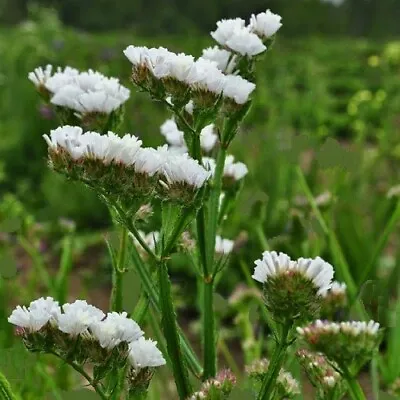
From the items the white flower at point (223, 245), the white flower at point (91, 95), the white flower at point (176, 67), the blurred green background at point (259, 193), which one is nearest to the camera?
the white flower at point (176, 67)

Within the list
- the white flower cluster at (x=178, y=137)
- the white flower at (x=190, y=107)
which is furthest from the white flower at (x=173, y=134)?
the white flower at (x=190, y=107)

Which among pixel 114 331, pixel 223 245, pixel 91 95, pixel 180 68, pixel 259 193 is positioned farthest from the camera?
pixel 259 193

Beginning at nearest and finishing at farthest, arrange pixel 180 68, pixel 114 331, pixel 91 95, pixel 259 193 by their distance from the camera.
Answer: pixel 114 331 < pixel 180 68 < pixel 91 95 < pixel 259 193

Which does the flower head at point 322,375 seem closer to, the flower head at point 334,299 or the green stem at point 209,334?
the green stem at point 209,334

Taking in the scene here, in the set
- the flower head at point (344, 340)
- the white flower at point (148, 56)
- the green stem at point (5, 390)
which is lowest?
the green stem at point (5, 390)

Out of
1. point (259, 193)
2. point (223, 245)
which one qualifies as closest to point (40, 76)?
point (223, 245)

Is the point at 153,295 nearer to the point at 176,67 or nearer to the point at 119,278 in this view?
the point at 119,278

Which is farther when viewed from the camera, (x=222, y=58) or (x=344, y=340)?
(x=222, y=58)

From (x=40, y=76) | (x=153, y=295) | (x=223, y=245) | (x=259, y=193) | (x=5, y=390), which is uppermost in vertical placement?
(x=259, y=193)
